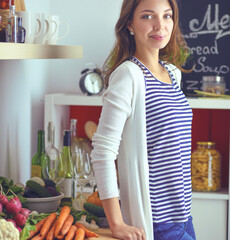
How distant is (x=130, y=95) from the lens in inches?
51.9

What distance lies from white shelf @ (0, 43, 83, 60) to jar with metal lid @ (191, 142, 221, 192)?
86 cm

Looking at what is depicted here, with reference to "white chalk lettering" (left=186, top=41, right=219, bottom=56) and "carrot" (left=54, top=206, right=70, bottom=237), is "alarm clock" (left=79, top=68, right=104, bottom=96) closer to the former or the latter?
"white chalk lettering" (left=186, top=41, right=219, bottom=56)

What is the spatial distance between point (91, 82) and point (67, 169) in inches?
25.6

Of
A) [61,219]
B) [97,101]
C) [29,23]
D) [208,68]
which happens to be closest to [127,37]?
[29,23]

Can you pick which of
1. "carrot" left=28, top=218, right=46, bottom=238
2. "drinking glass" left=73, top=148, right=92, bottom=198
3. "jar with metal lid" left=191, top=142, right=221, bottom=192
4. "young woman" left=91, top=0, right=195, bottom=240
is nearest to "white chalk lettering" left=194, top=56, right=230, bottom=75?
"jar with metal lid" left=191, top=142, right=221, bottom=192

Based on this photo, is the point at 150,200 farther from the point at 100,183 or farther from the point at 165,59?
the point at 165,59

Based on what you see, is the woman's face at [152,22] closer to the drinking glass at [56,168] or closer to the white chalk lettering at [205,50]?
the drinking glass at [56,168]

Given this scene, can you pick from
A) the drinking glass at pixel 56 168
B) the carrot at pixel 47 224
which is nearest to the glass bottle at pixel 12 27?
the carrot at pixel 47 224

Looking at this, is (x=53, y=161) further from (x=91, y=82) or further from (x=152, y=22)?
(x=152, y=22)

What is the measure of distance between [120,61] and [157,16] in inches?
7.0

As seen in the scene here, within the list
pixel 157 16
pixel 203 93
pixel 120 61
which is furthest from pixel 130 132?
pixel 203 93

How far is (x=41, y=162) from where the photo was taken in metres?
2.15

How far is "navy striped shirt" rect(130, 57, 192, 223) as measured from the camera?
4.47 feet

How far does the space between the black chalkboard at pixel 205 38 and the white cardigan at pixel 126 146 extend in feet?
4.81
